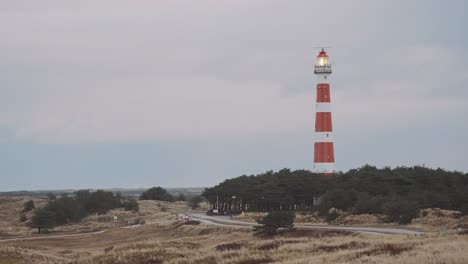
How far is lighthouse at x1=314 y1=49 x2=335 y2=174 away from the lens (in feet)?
283

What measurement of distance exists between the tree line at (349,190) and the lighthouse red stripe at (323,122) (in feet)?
26.4

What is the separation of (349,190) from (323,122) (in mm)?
10879

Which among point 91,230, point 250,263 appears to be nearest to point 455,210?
point 250,263

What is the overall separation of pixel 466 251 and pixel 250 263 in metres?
12.1

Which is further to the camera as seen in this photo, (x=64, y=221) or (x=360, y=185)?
(x=64, y=221)

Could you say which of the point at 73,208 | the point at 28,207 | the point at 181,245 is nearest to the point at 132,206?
the point at 73,208

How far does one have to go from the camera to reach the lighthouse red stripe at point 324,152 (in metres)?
85.9

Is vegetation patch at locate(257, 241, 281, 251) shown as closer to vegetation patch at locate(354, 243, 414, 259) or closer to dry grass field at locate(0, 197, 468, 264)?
dry grass field at locate(0, 197, 468, 264)

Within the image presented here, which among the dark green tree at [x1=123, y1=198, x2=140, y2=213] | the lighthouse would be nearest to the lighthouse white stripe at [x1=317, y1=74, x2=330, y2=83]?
the lighthouse

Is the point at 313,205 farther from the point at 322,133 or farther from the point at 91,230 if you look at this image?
the point at 91,230

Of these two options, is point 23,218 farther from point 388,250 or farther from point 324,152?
point 388,250

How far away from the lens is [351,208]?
74.5 metres

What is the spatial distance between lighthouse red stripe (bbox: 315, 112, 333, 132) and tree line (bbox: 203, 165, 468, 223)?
317 inches

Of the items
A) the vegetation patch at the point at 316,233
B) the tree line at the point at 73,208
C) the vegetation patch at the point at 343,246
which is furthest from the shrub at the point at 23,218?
the vegetation patch at the point at 343,246
